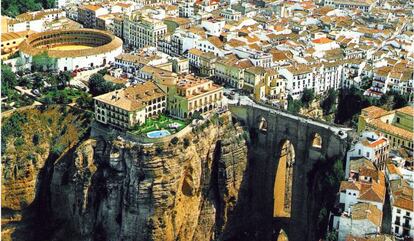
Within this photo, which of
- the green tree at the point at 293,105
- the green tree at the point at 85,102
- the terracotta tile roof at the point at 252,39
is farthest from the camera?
the terracotta tile roof at the point at 252,39


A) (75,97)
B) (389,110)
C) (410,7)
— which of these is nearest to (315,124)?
(389,110)

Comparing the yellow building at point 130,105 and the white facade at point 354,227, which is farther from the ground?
the yellow building at point 130,105

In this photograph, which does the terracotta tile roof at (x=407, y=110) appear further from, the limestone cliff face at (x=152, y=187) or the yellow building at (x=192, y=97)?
the yellow building at (x=192, y=97)

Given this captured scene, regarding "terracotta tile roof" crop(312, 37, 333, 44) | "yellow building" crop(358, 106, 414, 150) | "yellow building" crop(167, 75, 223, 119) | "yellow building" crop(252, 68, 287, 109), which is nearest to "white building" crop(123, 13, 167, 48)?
"yellow building" crop(252, 68, 287, 109)

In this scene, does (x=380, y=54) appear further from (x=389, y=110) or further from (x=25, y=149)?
(x=25, y=149)

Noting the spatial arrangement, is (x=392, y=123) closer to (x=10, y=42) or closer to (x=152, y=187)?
(x=152, y=187)

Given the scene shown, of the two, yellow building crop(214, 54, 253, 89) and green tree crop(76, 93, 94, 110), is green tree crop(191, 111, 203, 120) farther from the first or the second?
green tree crop(76, 93, 94, 110)

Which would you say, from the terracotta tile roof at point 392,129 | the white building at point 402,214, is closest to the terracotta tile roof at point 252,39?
the terracotta tile roof at point 392,129
